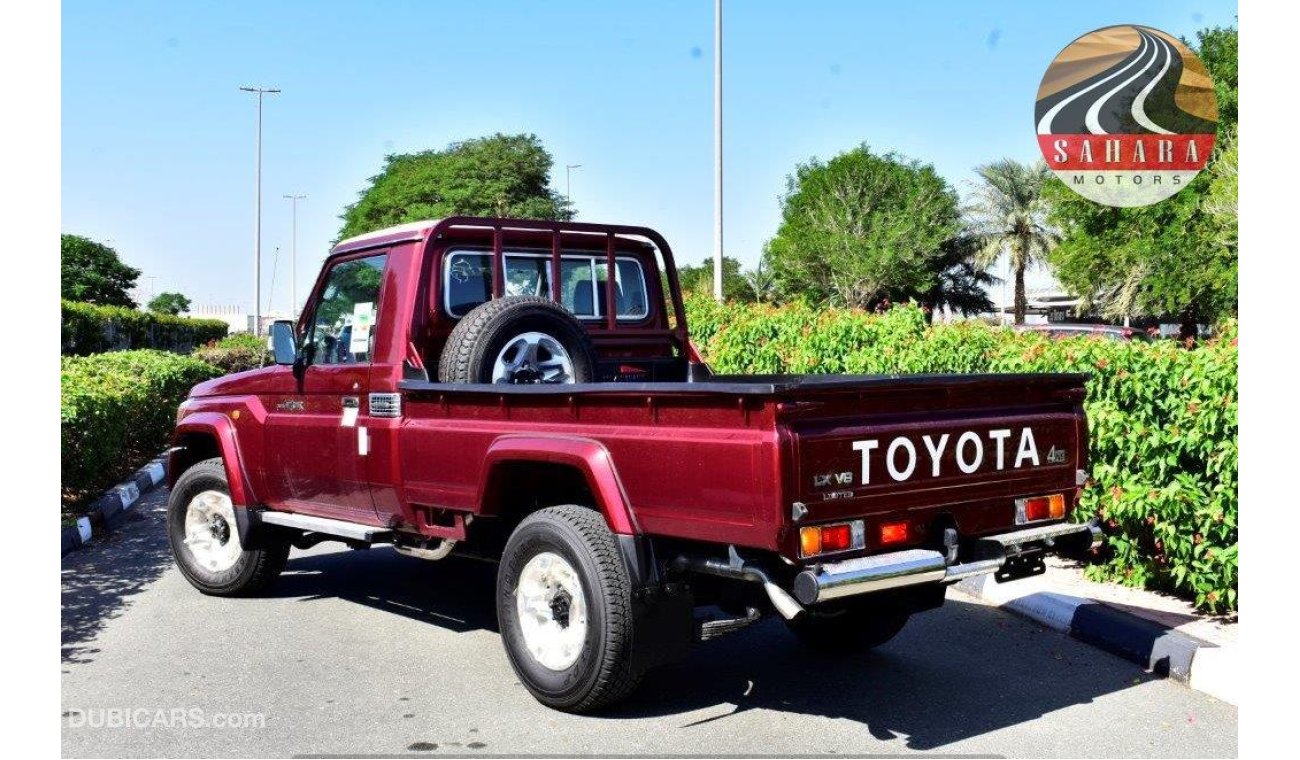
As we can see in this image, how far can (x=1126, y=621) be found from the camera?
635 centimetres

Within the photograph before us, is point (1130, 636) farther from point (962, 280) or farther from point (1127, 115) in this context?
point (962, 280)

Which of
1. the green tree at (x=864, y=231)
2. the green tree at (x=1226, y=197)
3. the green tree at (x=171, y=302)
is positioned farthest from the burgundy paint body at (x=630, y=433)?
the green tree at (x=171, y=302)

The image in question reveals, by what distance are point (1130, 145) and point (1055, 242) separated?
1642 inches

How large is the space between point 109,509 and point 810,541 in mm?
7935

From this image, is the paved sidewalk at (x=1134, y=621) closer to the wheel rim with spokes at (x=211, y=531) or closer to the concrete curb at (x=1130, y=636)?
the concrete curb at (x=1130, y=636)

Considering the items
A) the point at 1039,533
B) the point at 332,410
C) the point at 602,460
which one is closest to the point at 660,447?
the point at 602,460

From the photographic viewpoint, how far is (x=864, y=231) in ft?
218

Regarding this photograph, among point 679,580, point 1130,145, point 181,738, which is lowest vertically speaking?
point 181,738

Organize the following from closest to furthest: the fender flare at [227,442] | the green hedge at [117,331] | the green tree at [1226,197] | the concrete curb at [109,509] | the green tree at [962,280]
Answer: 1. the fender flare at [227,442]
2. the concrete curb at [109,509]
3. the green hedge at [117,331]
4. the green tree at [1226,197]
5. the green tree at [962,280]

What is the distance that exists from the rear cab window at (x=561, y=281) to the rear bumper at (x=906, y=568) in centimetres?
289

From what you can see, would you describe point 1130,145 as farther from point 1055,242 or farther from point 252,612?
point 1055,242

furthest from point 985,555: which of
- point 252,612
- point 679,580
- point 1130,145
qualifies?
point 1130,145

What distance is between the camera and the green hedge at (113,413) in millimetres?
10344
